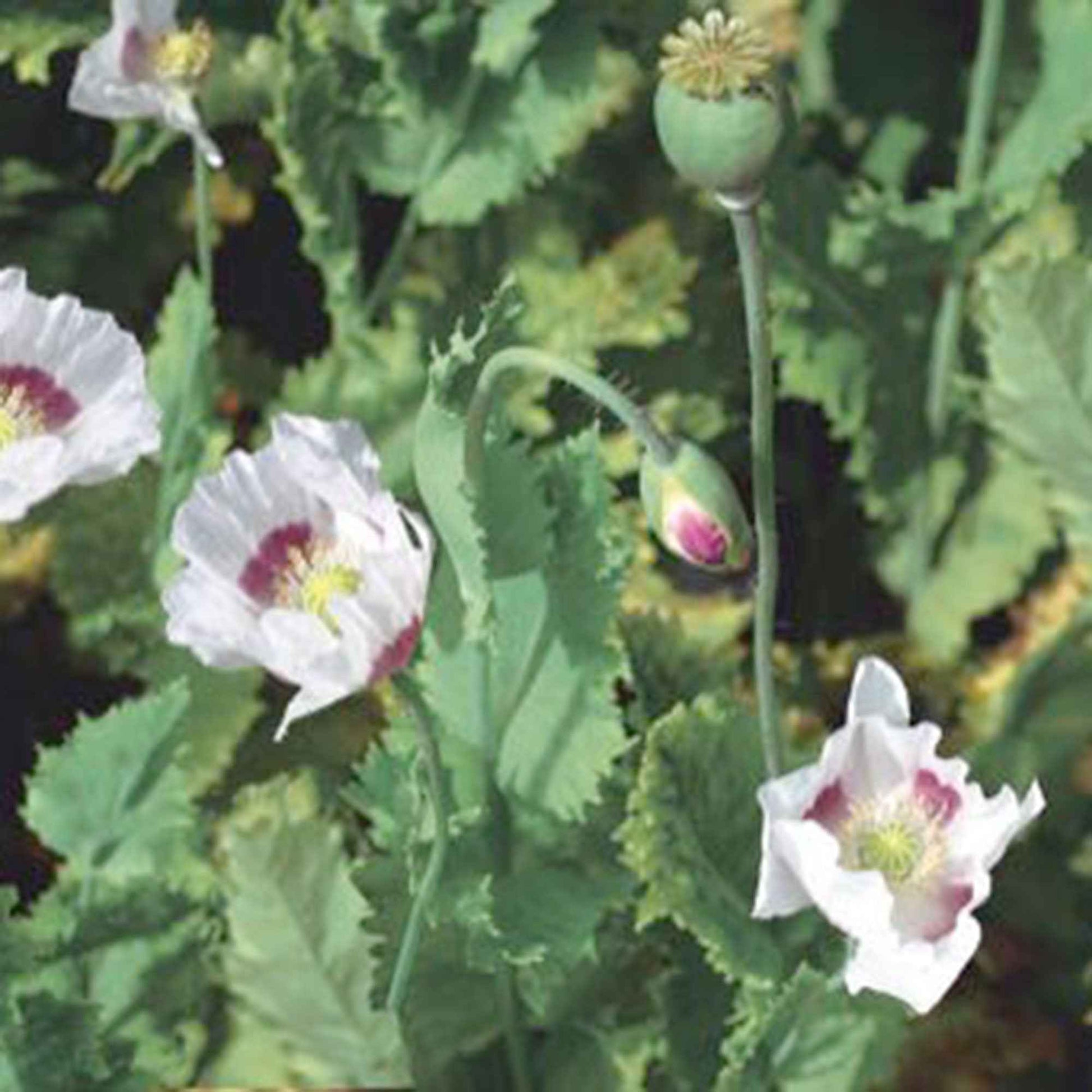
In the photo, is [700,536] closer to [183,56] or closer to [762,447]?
[762,447]

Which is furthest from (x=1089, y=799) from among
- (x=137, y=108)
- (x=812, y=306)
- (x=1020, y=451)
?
(x=137, y=108)

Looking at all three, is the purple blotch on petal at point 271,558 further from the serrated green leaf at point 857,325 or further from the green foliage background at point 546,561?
the serrated green leaf at point 857,325

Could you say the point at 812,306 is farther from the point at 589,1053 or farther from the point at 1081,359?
the point at 589,1053

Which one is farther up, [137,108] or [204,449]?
[137,108]

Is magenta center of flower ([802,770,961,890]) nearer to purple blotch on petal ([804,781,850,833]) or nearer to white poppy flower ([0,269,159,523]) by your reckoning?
purple blotch on petal ([804,781,850,833])

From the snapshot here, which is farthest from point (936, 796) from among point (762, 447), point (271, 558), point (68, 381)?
point (68, 381)

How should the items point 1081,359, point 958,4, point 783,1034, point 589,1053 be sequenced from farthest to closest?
point 958,4 < point 1081,359 < point 589,1053 < point 783,1034

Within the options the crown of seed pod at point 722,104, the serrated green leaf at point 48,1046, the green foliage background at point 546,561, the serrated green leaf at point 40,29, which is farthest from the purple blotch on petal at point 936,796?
the serrated green leaf at point 40,29
